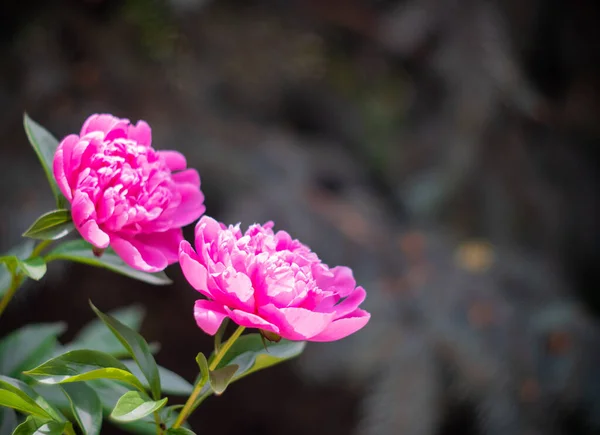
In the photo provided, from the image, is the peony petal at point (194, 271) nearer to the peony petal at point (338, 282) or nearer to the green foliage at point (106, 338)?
the peony petal at point (338, 282)

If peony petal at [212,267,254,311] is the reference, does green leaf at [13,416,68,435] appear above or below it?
below

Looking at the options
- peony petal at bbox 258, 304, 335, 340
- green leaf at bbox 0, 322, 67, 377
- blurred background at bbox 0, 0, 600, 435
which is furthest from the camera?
blurred background at bbox 0, 0, 600, 435

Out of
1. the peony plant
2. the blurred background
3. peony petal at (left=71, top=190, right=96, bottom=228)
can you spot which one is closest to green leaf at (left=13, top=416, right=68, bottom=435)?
the peony plant

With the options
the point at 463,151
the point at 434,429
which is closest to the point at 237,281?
the point at 434,429

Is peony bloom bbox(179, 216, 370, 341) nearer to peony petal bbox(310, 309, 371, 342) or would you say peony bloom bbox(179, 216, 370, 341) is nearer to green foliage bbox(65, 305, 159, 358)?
peony petal bbox(310, 309, 371, 342)

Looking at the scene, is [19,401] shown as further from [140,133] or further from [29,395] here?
[140,133]

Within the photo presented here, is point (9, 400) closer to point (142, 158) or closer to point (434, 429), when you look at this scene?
point (142, 158)

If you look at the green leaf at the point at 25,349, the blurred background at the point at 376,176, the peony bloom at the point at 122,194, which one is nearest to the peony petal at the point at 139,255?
the peony bloom at the point at 122,194
